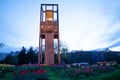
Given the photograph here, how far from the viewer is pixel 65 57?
56.4 meters

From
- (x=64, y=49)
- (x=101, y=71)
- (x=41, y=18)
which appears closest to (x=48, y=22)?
(x=41, y=18)

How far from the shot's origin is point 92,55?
70.6 meters

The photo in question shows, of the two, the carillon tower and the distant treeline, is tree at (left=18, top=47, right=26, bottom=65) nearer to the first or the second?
the distant treeline

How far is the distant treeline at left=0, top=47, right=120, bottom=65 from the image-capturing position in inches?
1745

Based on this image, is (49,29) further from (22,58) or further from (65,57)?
(65,57)

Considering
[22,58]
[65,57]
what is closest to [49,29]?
[22,58]

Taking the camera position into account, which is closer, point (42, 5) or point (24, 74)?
point (24, 74)

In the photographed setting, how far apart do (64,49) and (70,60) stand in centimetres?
704

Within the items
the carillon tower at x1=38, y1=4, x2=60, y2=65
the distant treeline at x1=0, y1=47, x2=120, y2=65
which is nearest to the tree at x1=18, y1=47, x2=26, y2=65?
the distant treeline at x1=0, y1=47, x2=120, y2=65

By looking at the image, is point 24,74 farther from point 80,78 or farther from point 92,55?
point 92,55

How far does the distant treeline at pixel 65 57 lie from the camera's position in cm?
4431

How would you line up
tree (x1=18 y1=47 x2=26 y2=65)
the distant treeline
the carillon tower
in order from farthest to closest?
the distant treeline, tree (x1=18 y1=47 x2=26 y2=65), the carillon tower

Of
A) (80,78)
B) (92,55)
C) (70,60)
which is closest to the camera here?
(80,78)

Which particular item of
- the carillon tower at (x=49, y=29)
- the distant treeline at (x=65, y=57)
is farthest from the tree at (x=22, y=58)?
the carillon tower at (x=49, y=29)
